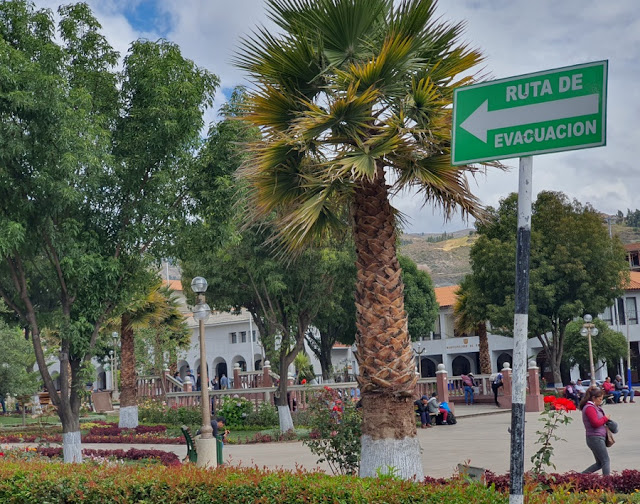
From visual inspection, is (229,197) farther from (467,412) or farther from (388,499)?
(467,412)

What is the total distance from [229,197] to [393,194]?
5448mm

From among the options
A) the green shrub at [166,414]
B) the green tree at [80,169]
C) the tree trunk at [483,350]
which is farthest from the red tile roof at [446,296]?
the green tree at [80,169]

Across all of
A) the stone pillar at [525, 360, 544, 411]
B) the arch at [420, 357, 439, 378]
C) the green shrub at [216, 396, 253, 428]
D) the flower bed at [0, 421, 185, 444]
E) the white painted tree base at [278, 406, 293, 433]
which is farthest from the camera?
the arch at [420, 357, 439, 378]

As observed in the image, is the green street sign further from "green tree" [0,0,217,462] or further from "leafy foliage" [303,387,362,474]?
"green tree" [0,0,217,462]

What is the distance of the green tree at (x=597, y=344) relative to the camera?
167 ft

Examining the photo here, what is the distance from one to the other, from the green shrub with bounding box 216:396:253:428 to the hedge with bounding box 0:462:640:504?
1980 centimetres

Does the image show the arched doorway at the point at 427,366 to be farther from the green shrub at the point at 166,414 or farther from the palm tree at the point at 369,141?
the palm tree at the point at 369,141

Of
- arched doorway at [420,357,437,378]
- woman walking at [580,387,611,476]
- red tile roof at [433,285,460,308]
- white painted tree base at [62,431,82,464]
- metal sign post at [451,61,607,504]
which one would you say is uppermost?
metal sign post at [451,61,607,504]

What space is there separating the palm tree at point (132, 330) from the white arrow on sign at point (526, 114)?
22.2 metres

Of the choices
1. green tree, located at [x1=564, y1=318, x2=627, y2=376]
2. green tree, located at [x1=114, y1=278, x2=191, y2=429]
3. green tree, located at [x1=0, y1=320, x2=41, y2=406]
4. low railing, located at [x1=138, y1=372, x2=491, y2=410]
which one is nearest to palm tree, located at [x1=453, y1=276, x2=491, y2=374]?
low railing, located at [x1=138, y1=372, x2=491, y2=410]

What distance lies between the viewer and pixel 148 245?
632 inches

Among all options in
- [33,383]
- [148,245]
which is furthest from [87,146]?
[33,383]

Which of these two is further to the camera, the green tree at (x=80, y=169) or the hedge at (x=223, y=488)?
the green tree at (x=80, y=169)

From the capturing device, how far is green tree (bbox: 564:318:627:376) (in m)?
50.8
